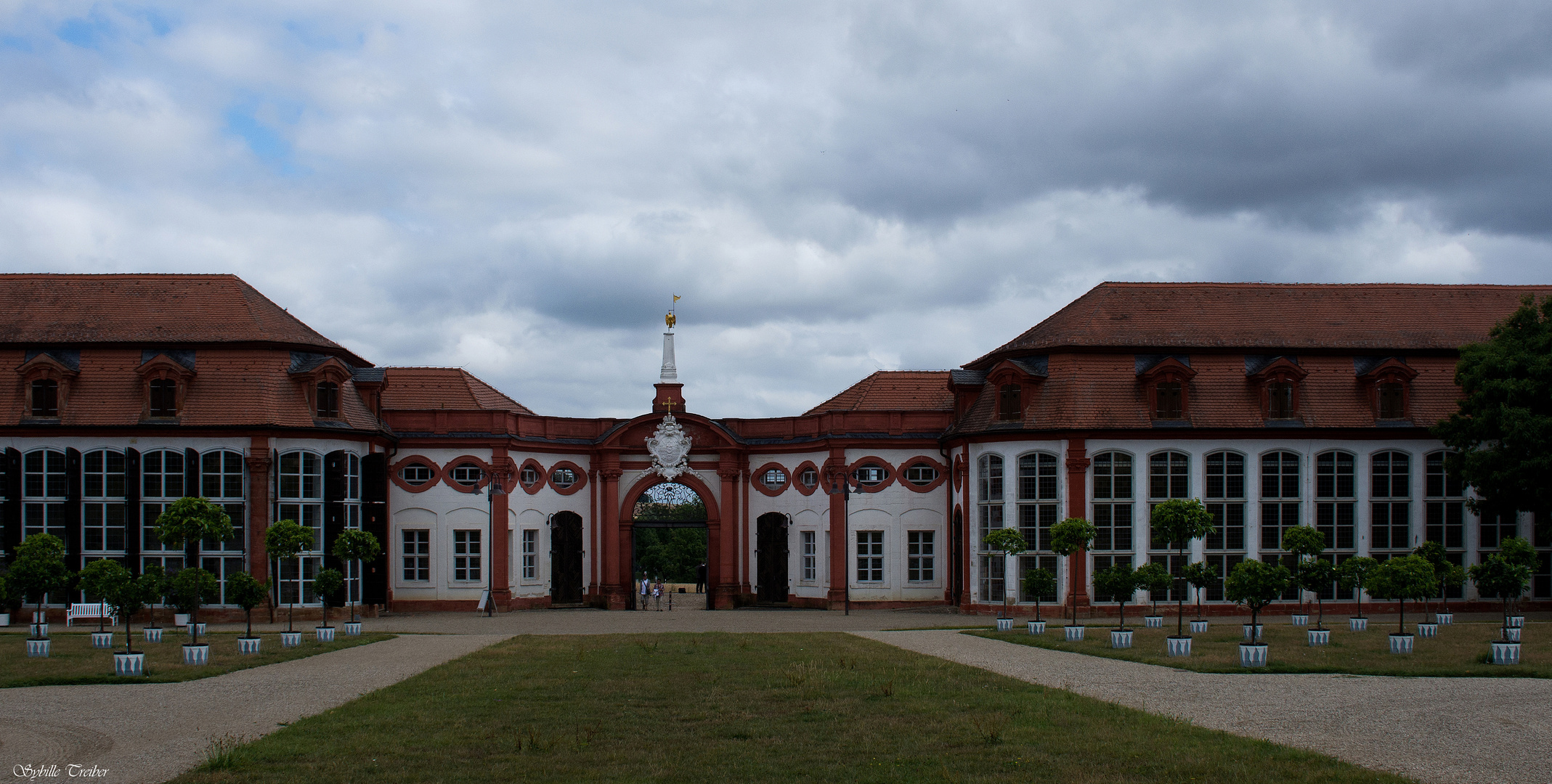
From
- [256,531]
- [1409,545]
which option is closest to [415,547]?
[256,531]

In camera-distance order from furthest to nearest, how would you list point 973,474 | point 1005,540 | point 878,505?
point 878,505, point 973,474, point 1005,540

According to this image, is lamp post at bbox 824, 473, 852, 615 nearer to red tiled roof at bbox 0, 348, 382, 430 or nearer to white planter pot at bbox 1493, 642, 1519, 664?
red tiled roof at bbox 0, 348, 382, 430

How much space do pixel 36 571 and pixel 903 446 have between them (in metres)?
27.5

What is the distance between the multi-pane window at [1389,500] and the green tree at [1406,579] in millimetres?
13868

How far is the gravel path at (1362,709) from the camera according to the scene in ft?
49.6

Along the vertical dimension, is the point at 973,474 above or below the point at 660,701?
above

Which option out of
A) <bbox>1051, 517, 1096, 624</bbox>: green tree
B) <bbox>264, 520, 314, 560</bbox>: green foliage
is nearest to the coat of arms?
<bbox>264, 520, 314, 560</bbox>: green foliage

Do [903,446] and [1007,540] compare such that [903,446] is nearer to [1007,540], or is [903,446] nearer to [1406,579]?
[1007,540]

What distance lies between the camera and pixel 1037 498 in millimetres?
42750

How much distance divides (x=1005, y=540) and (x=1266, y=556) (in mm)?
10831

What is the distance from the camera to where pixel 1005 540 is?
3756 cm

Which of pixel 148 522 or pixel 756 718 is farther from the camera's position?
pixel 148 522

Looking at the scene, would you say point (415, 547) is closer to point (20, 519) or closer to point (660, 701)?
point (20, 519)

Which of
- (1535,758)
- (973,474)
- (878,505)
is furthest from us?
(878,505)
